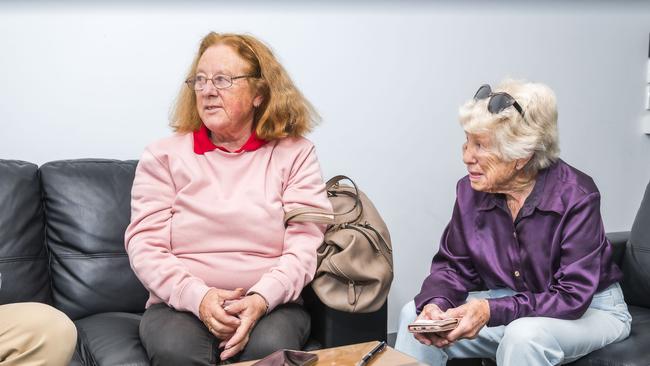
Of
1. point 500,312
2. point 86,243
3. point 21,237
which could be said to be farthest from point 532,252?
point 21,237

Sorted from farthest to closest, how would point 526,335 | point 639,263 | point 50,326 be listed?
point 639,263
point 526,335
point 50,326

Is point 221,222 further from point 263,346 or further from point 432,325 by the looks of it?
point 432,325

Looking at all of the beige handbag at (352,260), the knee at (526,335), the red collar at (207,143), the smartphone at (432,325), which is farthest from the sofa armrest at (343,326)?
the red collar at (207,143)

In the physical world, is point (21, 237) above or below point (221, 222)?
below

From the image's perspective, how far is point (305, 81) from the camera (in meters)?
2.91

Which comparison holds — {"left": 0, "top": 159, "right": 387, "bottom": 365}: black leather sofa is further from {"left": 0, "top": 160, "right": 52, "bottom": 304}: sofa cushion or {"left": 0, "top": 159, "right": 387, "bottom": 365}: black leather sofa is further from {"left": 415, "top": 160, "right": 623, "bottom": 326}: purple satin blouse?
{"left": 415, "top": 160, "right": 623, "bottom": 326}: purple satin blouse

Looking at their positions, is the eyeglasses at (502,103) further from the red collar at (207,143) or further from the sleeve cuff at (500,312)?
the red collar at (207,143)

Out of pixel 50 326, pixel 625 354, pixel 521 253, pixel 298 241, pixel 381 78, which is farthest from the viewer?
pixel 381 78

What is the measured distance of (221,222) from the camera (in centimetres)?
221

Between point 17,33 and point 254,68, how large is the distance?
0.81 meters

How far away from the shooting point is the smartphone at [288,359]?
1.65 m

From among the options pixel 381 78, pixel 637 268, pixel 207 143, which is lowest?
pixel 637 268

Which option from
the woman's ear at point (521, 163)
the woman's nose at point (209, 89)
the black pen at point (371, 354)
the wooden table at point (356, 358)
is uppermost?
the woman's nose at point (209, 89)

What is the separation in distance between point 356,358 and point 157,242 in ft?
2.40
